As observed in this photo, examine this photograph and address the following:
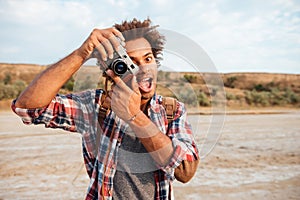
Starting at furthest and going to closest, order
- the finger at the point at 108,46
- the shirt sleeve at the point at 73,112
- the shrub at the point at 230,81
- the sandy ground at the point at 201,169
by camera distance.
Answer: the shrub at the point at 230,81, the sandy ground at the point at 201,169, the shirt sleeve at the point at 73,112, the finger at the point at 108,46

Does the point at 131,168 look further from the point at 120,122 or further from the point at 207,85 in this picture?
the point at 207,85

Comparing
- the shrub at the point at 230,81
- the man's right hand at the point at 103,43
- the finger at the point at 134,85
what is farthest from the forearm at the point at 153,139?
the shrub at the point at 230,81

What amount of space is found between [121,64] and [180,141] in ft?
1.60

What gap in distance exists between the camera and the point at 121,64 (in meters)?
1.89

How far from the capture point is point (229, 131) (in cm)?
1383

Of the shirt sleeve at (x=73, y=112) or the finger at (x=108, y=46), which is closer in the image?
the finger at (x=108, y=46)

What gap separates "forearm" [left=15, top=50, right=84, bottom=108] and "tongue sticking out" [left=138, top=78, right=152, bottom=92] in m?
0.31

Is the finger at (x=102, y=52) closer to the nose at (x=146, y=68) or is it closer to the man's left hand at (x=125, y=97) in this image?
the man's left hand at (x=125, y=97)

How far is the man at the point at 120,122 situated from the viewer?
1917 millimetres

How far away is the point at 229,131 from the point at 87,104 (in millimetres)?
12085

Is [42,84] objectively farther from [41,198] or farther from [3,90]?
[3,90]

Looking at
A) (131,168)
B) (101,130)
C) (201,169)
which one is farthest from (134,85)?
(201,169)

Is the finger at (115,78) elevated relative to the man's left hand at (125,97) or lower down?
elevated

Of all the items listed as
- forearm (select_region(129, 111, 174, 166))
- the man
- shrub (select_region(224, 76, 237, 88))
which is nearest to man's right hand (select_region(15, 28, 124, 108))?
the man
